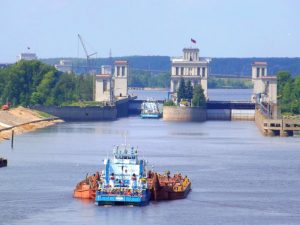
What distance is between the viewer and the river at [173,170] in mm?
89875

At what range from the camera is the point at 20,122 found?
192375mm

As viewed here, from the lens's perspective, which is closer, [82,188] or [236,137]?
[82,188]

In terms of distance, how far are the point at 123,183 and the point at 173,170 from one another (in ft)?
80.5

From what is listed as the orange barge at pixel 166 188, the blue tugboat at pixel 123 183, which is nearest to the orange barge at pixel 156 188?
the orange barge at pixel 166 188

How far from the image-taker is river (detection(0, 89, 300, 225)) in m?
89.9

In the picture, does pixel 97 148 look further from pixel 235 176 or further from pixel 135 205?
pixel 135 205

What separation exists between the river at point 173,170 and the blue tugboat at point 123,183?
791mm

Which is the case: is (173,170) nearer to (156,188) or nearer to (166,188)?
(166,188)

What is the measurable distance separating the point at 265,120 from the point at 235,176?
228 feet

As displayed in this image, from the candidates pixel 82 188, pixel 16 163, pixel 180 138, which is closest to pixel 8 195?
pixel 82 188

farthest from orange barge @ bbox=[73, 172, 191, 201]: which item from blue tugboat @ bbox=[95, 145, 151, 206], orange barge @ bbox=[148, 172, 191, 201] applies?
blue tugboat @ bbox=[95, 145, 151, 206]

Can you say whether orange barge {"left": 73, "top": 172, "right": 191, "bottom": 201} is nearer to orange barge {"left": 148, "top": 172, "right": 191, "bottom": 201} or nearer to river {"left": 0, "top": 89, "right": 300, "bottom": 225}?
orange barge {"left": 148, "top": 172, "right": 191, "bottom": 201}

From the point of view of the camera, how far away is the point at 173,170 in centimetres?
11975

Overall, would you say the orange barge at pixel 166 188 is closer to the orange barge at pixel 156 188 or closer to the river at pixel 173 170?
the orange barge at pixel 156 188
